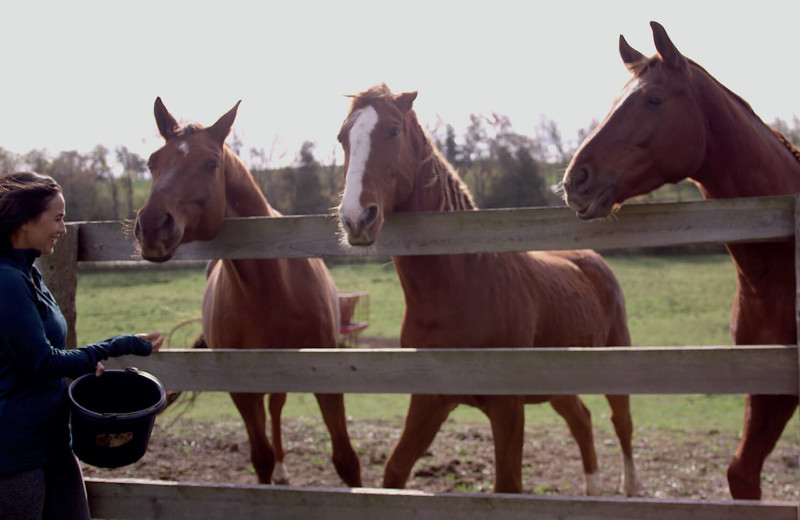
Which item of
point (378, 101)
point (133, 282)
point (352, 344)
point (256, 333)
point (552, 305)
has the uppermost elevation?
point (378, 101)

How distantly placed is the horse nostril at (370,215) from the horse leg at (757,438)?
2.05 meters

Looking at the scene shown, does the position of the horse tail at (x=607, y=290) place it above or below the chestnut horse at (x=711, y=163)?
below

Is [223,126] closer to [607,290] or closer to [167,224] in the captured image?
[167,224]

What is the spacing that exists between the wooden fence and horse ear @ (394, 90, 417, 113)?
83 cm

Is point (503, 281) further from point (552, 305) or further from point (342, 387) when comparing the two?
point (342, 387)

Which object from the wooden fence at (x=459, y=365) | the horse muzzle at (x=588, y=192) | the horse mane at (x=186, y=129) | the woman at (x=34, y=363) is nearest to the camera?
the woman at (x=34, y=363)

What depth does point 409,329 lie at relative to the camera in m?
3.42

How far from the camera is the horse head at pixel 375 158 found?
2744mm

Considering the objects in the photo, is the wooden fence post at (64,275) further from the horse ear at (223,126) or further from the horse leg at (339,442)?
the horse leg at (339,442)

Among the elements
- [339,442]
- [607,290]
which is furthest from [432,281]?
[607,290]

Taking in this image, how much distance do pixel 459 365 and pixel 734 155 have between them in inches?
66.4

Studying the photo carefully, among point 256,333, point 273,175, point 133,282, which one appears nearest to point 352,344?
point 273,175

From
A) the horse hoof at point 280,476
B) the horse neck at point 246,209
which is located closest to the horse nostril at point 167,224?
the horse neck at point 246,209

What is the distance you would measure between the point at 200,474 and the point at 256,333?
237cm
